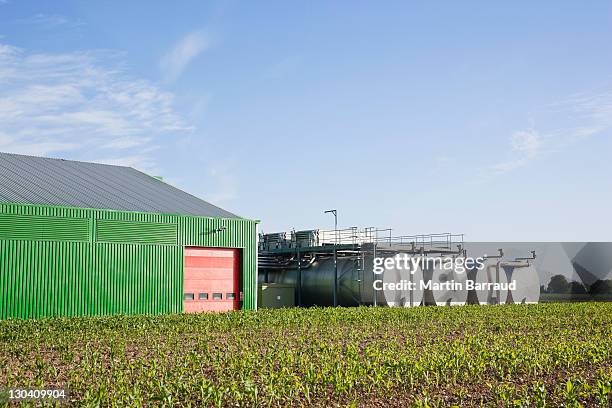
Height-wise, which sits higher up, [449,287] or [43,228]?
[43,228]

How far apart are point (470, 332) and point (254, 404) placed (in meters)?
15.1

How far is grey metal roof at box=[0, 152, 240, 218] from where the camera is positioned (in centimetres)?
3462

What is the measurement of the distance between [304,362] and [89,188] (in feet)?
79.2

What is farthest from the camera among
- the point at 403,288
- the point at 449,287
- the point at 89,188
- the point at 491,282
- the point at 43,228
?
the point at 491,282

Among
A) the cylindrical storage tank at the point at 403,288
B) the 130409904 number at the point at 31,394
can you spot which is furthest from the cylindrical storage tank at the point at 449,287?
the 130409904 number at the point at 31,394

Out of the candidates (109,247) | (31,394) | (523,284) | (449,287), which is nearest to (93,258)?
(109,247)

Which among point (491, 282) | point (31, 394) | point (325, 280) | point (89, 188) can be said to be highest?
point (89, 188)

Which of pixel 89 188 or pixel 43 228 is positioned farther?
pixel 89 188

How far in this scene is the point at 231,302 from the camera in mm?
39219

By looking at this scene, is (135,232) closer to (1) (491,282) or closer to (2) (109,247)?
(2) (109,247)

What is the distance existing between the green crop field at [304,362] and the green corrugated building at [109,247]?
13.4 feet

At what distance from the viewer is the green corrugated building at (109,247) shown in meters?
31.7

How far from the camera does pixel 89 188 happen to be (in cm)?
3847

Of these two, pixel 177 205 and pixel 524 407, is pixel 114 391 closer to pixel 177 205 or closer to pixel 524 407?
pixel 524 407
